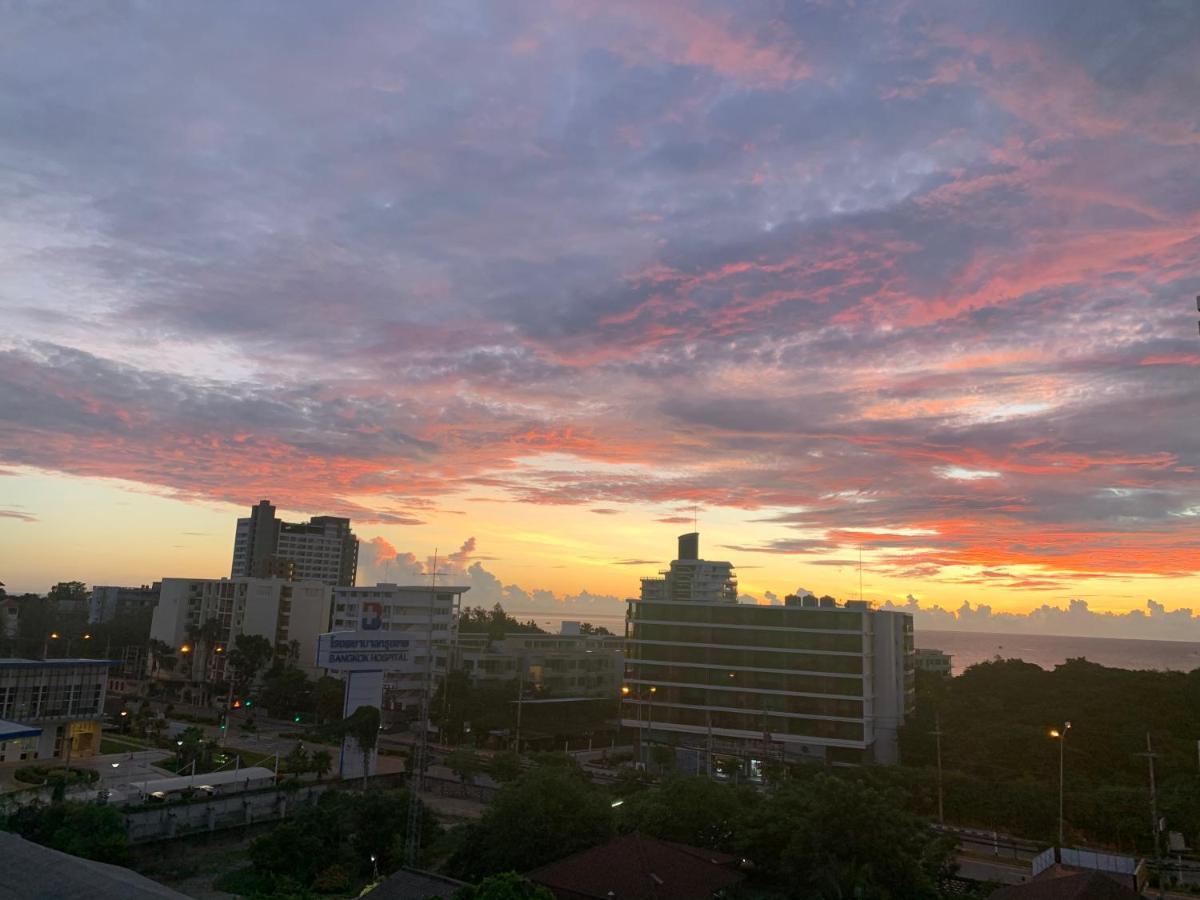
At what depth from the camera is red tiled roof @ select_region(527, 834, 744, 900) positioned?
32219 millimetres

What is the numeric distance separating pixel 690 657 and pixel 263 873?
175ft

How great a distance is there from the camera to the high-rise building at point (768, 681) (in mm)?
81688

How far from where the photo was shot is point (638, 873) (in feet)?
108

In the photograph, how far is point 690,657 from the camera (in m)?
89.1

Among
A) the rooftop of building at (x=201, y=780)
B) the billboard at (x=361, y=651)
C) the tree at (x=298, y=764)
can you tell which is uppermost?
the billboard at (x=361, y=651)

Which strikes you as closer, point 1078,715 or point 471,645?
point 1078,715

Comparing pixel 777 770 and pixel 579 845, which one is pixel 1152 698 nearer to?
pixel 777 770

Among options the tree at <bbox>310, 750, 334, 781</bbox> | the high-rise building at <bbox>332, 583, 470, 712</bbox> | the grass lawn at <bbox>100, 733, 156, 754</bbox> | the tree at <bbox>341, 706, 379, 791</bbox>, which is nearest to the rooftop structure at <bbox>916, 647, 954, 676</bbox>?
the high-rise building at <bbox>332, 583, 470, 712</bbox>

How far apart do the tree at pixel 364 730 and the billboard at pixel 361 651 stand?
388 centimetres

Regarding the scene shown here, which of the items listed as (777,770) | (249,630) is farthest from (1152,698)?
(249,630)

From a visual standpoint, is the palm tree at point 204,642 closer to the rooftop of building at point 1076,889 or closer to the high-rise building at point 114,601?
the high-rise building at point 114,601

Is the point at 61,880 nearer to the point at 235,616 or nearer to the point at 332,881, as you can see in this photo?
the point at 332,881

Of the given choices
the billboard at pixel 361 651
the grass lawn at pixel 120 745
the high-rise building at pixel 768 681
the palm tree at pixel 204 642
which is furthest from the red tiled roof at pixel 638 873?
the palm tree at pixel 204 642

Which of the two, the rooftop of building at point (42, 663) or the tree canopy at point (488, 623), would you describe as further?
the tree canopy at point (488, 623)
